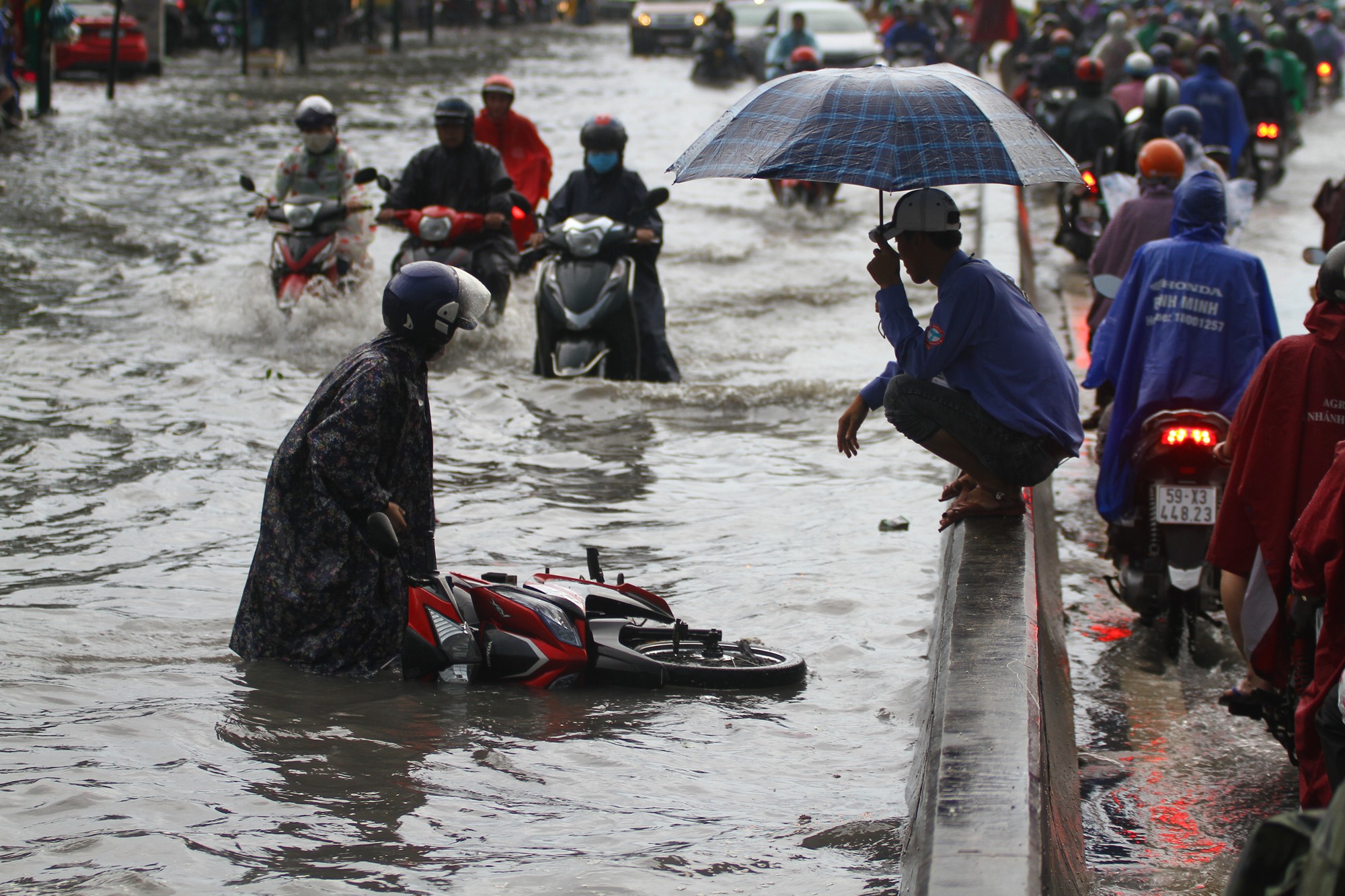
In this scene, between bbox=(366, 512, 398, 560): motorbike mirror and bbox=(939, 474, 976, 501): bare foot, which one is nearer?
bbox=(366, 512, 398, 560): motorbike mirror

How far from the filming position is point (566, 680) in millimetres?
5086

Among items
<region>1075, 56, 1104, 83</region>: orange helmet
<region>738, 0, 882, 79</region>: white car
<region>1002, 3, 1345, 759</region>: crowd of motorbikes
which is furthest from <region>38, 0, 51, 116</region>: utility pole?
<region>1075, 56, 1104, 83</region>: orange helmet

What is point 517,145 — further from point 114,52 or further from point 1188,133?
point 114,52

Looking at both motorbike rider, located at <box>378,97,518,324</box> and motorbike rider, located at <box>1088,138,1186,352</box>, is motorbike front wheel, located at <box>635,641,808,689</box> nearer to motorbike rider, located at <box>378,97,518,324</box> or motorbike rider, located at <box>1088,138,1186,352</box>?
motorbike rider, located at <box>1088,138,1186,352</box>

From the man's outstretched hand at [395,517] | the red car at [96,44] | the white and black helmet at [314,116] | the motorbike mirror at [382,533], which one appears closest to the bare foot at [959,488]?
the man's outstretched hand at [395,517]

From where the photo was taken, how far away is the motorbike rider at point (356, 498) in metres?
4.85

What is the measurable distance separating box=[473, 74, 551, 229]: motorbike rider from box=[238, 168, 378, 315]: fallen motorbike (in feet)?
5.29

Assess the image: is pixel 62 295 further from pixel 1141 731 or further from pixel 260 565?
pixel 1141 731

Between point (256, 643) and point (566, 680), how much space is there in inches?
39.1

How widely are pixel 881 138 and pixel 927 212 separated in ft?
0.95

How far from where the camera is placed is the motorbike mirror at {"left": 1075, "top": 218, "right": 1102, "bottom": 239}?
446 inches

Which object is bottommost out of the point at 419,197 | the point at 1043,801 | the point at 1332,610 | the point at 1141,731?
the point at 1141,731

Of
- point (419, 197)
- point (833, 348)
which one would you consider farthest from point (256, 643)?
point (833, 348)

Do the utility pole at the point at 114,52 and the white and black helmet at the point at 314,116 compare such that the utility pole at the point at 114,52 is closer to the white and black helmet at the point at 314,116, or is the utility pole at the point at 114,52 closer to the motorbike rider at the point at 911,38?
the motorbike rider at the point at 911,38
